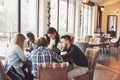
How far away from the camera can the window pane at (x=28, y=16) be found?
6641 millimetres

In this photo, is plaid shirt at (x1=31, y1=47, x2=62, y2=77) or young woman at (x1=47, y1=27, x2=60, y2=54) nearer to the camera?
plaid shirt at (x1=31, y1=47, x2=62, y2=77)

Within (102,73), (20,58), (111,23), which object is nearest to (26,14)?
(102,73)

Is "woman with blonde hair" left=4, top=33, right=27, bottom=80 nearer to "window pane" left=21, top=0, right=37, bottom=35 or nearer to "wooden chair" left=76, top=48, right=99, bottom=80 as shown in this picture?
"wooden chair" left=76, top=48, right=99, bottom=80

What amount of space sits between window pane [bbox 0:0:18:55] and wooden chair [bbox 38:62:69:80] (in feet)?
10.8

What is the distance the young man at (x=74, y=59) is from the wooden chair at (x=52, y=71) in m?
0.95

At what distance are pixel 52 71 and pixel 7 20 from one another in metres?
3.73

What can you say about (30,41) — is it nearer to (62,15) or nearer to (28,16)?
(28,16)

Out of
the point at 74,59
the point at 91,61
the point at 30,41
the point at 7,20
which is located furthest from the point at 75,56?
the point at 7,20

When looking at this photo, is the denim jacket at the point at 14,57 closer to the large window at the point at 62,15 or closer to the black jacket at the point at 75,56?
the black jacket at the point at 75,56

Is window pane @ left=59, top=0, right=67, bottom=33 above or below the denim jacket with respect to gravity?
above

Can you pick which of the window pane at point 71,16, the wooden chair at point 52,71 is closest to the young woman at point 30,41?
the wooden chair at point 52,71

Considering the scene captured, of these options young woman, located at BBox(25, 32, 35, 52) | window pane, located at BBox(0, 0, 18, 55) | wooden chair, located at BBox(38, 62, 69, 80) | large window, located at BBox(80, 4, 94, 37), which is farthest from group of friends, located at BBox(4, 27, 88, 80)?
large window, located at BBox(80, 4, 94, 37)

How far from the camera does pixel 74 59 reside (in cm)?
387

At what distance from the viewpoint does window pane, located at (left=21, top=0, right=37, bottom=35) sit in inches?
261
